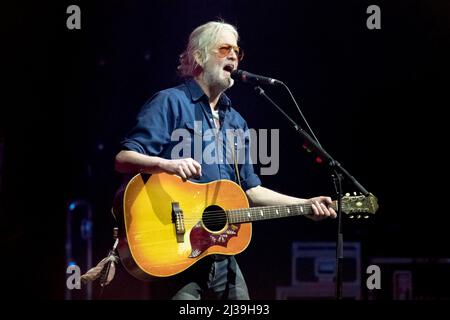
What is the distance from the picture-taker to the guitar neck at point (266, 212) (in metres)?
3.40

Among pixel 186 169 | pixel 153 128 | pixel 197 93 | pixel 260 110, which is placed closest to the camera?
pixel 186 169

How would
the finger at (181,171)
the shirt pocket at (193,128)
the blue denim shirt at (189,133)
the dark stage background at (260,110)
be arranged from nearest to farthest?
the finger at (181,171), the blue denim shirt at (189,133), the shirt pocket at (193,128), the dark stage background at (260,110)

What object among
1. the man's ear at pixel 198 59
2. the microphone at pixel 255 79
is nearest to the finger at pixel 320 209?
the microphone at pixel 255 79

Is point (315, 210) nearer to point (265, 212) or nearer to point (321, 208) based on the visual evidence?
point (321, 208)

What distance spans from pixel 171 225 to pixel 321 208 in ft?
3.08

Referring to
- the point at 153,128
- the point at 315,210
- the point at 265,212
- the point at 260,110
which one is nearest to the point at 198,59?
the point at 153,128

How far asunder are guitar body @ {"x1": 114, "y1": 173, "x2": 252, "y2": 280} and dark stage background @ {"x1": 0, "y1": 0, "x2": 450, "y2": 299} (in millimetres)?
1011

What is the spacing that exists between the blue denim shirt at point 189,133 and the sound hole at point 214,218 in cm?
17

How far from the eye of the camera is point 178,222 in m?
3.20

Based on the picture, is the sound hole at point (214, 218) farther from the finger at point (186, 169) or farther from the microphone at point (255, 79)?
the microphone at point (255, 79)

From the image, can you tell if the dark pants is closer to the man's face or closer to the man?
the man

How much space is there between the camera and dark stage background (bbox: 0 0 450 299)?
4191 mm
